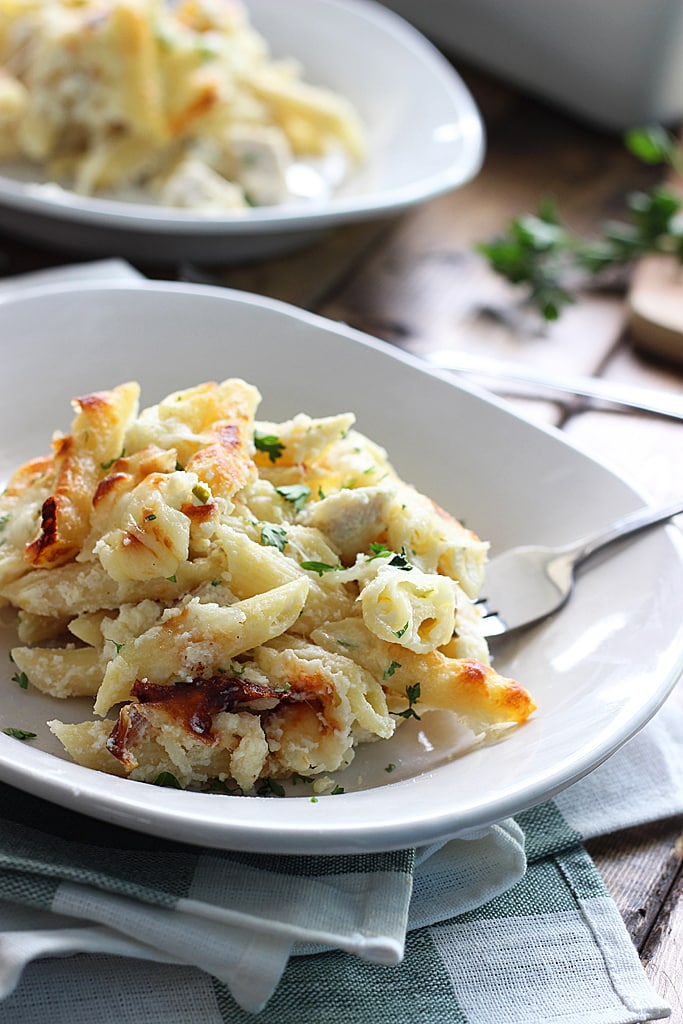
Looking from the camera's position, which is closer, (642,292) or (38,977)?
(38,977)

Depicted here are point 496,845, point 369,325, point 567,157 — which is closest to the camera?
point 496,845

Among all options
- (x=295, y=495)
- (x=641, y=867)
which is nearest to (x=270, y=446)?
(x=295, y=495)

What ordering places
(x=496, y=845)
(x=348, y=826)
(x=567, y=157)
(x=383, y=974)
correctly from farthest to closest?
1. (x=567, y=157)
2. (x=496, y=845)
3. (x=383, y=974)
4. (x=348, y=826)

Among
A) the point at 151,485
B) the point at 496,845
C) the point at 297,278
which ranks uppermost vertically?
the point at 151,485

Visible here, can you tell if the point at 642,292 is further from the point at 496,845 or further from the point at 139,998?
the point at 139,998

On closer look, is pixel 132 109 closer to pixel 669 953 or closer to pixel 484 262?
pixel 484 262

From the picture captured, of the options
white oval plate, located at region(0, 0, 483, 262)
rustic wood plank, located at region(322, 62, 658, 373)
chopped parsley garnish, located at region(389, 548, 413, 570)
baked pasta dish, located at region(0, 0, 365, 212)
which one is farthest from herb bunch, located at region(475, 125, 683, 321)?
chopped parsley garnish, located at region(389, 548, 413, 570)

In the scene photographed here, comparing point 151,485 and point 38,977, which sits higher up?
point 151,485

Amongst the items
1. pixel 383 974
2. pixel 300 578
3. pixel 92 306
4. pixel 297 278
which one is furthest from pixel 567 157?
pixel 383 974
